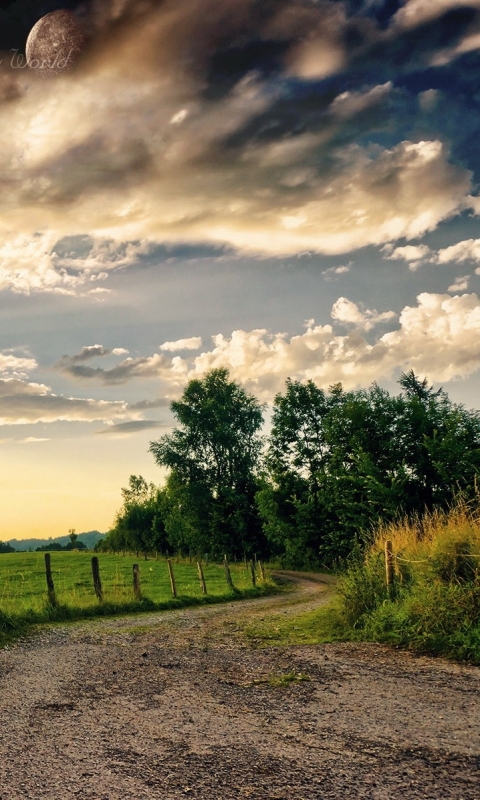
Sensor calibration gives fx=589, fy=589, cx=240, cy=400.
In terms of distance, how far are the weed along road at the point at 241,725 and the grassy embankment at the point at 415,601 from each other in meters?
0.68

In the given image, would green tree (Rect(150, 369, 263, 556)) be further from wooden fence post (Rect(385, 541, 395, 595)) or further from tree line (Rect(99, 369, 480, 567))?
wooden fence post (Rect(385, 541, 395, 595))

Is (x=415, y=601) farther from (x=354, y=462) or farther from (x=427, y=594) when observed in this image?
(x=354, y=462)

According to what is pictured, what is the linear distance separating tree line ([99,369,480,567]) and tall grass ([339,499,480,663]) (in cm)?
2006

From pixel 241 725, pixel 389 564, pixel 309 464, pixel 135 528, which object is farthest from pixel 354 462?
pixel 135 528

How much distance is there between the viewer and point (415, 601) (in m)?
11.4

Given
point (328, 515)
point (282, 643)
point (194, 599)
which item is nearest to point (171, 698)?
point (282, 643)

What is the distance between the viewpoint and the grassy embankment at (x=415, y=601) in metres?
10.3

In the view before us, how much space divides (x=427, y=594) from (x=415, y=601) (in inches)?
12.0

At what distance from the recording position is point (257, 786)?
4.77m

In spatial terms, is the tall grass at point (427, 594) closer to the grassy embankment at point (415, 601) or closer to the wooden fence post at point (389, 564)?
the grassy embankment at point (415, 601)

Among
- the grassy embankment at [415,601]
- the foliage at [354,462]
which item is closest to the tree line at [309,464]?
the foliage at [354,462]

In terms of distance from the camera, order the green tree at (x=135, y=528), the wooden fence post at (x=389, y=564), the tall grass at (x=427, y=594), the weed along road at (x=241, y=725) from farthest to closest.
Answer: the green tree at (x=135, y=528) < the wooden fence post at (x=389, y=564) < the tall grass at (x=427, y=594) < the weed along road at (x=241, y=725)

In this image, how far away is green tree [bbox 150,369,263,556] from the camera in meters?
50.7

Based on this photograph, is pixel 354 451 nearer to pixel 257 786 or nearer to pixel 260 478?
pixel 260 478
